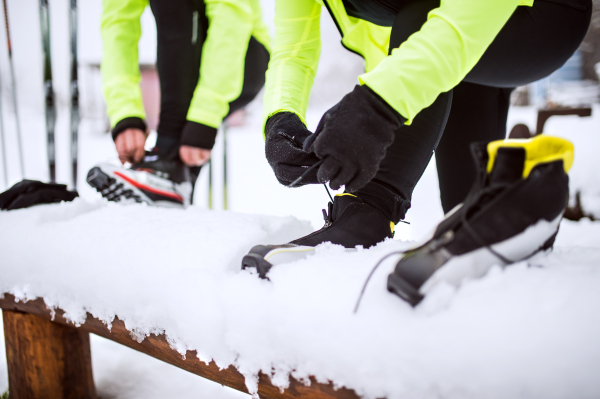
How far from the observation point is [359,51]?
0.74 meters

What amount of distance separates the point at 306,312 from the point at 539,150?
267 millimetres

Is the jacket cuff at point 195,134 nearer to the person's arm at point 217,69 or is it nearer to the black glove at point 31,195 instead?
the person's arm at point 217,69

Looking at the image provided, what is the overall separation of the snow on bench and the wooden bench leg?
51 mm

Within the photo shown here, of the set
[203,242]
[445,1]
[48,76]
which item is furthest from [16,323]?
[48,76]

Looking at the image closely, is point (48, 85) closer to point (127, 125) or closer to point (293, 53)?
point (127, 125)

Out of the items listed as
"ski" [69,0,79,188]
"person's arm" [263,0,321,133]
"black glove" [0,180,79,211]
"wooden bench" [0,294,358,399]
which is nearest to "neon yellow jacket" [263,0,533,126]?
"person's arm" [263,0,321,133]

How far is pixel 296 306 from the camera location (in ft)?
1.09

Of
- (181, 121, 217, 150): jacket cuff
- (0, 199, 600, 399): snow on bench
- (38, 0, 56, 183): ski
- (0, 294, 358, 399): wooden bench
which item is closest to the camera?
(0, 199, 600, 399): snow on bench

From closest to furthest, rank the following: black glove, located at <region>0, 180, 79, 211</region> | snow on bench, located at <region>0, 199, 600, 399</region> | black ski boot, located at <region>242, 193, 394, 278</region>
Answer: snow on bench, located at <region>0, 199, 600, 399</region>, black ski boot, located at <region>242, 193, 394, 278</region>, black glove, located at <region>0, 180, 79, 211</region>

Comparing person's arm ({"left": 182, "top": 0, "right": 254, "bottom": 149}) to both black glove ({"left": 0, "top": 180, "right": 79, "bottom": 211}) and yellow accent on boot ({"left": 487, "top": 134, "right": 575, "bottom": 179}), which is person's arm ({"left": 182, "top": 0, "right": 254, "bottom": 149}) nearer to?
black glove ({"left": 0, "top": 180, "right": 79, "bottom": 211})

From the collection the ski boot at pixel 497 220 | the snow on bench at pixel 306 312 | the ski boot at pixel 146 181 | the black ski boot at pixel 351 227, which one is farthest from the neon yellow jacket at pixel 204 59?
the ski boot at pixel 497 220

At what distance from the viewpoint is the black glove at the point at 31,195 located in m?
0.80

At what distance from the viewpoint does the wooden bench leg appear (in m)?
0.65

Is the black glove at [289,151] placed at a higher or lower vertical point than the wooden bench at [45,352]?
higher
